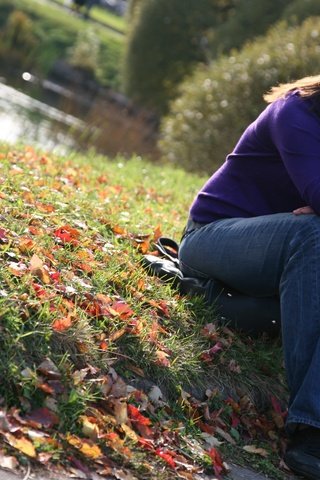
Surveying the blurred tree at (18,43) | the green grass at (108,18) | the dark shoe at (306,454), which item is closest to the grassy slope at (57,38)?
the blurred tree at (18,43)

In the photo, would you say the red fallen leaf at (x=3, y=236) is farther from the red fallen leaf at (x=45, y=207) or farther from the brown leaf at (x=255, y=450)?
the brown leaf at (x=255, y=450)

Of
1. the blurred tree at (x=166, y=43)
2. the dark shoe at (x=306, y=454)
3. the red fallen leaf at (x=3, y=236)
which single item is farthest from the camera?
the blurred tree at (x=166, y=43)

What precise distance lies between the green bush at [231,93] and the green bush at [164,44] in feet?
29.3

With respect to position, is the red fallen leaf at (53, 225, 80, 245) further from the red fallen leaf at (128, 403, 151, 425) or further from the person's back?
the red fallen leaf at (128, 403, 151, 425)

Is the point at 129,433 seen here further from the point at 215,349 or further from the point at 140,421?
the point at 215,349

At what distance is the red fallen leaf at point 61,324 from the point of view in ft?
10.4

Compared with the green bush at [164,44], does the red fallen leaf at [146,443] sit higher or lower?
higher

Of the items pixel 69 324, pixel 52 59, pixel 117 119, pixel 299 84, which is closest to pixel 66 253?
pixel 69 324

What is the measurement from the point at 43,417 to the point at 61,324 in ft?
1.38

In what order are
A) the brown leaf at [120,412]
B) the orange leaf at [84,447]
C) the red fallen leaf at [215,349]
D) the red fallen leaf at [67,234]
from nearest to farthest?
1. the orange leaf at [84,447]
2. the brown leaf at [120,412]
3. the red fallen leaf at [215,349]
4. the red fallen leaf at [67,234]

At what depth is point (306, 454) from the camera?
3.29 meters

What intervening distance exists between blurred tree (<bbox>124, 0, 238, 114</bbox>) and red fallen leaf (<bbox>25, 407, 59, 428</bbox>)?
18.5 metres

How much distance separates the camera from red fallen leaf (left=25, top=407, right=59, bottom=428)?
284 cm

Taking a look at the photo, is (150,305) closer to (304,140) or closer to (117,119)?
(304,140)
